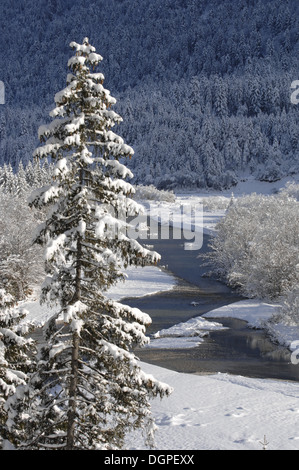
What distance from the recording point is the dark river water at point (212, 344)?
25.2 metres

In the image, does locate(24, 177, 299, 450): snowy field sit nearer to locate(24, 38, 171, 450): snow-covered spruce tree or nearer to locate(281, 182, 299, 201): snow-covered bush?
locate(24, 38, 171, 450): snow-covered spruce tree

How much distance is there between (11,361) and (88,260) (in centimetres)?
398

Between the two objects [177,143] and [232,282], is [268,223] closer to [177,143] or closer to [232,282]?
[232,282]

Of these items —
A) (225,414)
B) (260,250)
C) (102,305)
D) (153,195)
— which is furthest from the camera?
(153,195)

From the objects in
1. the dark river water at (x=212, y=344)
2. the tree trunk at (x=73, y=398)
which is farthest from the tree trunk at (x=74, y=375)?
the dark river water at (x=212, y=344)

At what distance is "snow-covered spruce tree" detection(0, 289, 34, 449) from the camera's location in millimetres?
11602

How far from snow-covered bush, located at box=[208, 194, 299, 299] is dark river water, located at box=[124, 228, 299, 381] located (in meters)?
1.70

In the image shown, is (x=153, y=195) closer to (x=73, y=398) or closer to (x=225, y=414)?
(x=225, y=414)

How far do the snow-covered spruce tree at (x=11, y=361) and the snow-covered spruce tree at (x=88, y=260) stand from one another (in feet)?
2.82

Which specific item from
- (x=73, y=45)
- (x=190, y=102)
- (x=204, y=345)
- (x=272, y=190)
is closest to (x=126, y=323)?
(x=73, y=45)

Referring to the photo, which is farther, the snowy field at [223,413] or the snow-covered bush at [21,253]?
the snow-covered bush at [21,253]

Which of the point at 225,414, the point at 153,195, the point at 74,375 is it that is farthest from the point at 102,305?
the point at 153,195

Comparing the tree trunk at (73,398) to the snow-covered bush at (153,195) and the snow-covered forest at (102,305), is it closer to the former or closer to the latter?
the snow-covered forest at (102,305)

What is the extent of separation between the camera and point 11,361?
42.3 ft
